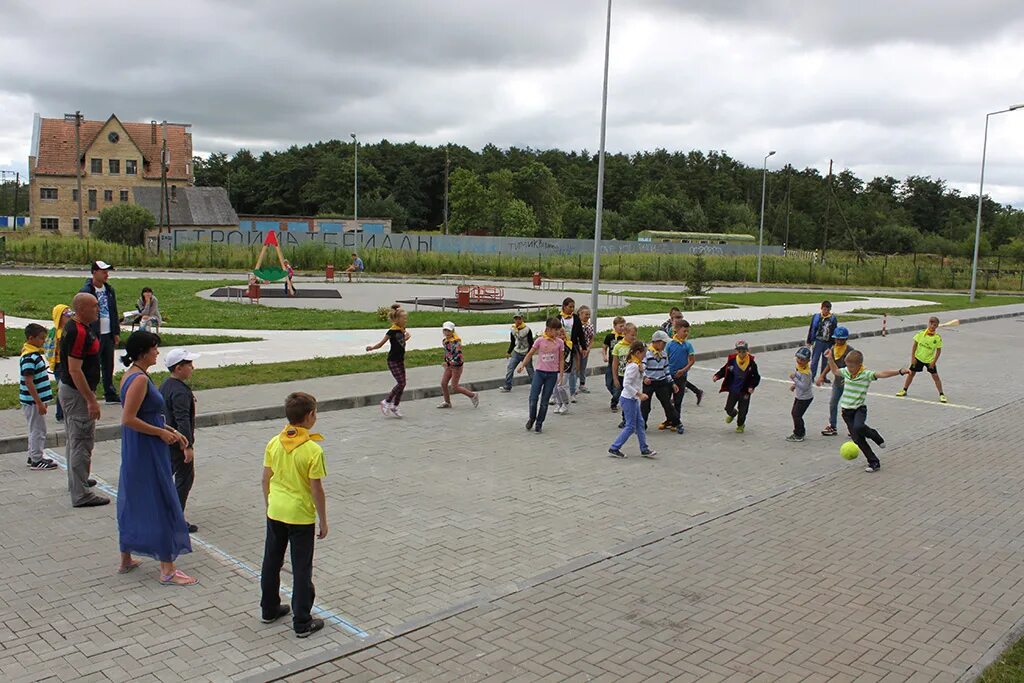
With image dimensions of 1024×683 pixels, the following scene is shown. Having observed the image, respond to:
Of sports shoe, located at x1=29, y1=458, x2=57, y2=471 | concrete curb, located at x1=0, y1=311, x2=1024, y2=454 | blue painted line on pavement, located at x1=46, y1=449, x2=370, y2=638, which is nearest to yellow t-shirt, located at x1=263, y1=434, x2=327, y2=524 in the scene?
blue painted line on pavement, located at x1=46, y1=449, x2=370, y2=638

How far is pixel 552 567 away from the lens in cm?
702

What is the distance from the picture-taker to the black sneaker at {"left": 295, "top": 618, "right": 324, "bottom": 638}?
563 centimetres

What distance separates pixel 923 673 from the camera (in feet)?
17.7

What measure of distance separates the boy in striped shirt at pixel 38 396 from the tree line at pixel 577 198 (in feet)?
268

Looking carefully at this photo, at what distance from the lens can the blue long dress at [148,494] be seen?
247 inches

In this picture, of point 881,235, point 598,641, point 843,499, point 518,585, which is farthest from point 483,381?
point 881,235

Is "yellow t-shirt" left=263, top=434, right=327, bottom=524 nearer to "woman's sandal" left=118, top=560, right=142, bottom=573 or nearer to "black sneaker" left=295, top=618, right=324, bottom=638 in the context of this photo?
"black sneaker" left=295, top=618, right=324, bottom=638

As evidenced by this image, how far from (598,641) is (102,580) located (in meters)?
3.68

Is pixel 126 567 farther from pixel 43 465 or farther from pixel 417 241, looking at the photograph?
pixel 417 241

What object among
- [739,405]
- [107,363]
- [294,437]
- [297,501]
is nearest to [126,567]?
[297,501]

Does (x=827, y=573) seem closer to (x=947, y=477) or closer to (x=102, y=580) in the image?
(x=947, y=477)

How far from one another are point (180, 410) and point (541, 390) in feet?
19.3

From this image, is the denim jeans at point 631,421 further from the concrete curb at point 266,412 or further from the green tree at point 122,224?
the green tree at point 122,224

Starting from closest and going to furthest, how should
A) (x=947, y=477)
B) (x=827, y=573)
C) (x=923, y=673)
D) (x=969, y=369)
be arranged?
1. (x=923, y=673)
2. (x=827, y=573)
3. (x=947, y=477)
4. (x=969, y=369)
